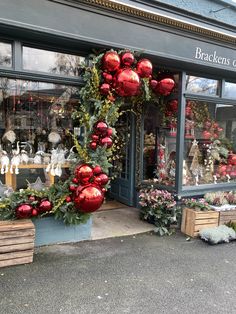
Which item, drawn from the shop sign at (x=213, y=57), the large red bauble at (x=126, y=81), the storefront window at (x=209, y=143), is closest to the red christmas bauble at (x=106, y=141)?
the large red bauble at (x=126, y=81)

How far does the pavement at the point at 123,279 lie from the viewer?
286 cm

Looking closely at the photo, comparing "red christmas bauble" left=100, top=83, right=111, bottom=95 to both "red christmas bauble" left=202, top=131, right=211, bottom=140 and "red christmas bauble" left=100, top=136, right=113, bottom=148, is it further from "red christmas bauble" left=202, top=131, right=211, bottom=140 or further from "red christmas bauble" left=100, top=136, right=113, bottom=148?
"red christmas bauble" left=202, top=131, right=211, bottom=140

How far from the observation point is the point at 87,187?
3820mm

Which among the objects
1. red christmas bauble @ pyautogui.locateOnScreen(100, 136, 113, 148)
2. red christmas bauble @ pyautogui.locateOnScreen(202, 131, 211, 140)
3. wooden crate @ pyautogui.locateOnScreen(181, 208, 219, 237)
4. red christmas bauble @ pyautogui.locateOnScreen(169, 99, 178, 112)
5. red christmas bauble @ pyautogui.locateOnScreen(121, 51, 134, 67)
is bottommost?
wooden crate @ pyautogui.locateOnScreen(181, 208, 219, 237)

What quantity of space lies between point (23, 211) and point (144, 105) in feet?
11.4

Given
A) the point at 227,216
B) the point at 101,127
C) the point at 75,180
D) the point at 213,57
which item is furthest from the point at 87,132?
the point at 227,216

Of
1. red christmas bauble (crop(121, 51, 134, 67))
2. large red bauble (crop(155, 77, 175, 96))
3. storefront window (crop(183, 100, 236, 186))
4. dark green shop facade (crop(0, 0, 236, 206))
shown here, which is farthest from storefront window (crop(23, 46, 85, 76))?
storefront window (crop(183, 100, 236, 186))

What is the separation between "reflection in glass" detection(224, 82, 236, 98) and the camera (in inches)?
229

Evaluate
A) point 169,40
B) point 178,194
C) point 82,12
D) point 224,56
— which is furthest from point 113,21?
point 178,194

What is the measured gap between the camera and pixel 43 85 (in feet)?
13.5

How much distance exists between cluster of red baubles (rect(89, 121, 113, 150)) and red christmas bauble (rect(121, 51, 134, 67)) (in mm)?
895

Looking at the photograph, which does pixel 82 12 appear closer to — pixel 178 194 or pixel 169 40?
pixel 169 40

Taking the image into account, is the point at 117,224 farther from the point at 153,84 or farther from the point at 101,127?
the point at 153,84

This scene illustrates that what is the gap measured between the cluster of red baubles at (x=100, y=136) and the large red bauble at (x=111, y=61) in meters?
0.75
